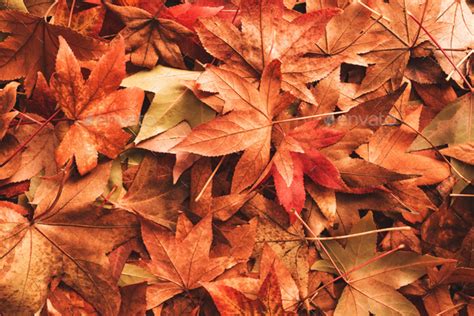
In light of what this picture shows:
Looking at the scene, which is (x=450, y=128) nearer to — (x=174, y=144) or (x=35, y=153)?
(x=174, y=144)

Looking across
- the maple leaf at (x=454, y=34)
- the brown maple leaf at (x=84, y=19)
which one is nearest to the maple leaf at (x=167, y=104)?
the brown maple leaf at (x=84, y=19)

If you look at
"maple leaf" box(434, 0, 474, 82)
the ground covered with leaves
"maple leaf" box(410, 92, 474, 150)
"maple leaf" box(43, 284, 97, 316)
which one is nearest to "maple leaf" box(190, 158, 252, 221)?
the ground covered with leaves

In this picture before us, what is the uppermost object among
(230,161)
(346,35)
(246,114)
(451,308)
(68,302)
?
(346,35)

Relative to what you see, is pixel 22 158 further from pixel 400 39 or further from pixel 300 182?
pixel 400 39

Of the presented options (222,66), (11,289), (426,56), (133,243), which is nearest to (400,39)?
(426,56)

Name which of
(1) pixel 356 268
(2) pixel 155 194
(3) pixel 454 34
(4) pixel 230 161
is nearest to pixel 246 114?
(4) pixel 230 161

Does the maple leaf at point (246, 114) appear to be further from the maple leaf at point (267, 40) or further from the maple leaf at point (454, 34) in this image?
the maple leaf at point (454, 34)
